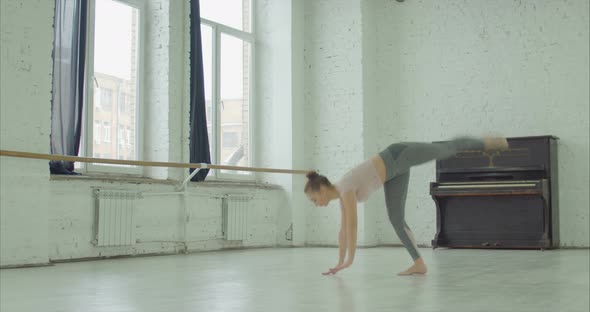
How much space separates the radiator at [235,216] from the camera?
8562mm

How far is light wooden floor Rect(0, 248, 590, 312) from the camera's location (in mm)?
3270

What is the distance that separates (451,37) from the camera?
9445mm

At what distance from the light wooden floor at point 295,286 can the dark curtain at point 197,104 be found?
6.38ft

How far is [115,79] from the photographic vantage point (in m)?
7.61

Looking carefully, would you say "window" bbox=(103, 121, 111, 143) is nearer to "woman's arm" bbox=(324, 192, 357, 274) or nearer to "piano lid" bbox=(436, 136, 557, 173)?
"woman's arm" bbox=(324, 192, 357, 274)

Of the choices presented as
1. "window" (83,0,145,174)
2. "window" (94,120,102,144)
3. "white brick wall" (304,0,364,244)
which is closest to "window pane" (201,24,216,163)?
"window" (83,0,145,174)

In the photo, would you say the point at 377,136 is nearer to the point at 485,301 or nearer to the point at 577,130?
the point at 577,130

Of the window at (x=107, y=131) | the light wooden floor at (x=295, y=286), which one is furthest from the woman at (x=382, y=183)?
the window at (x=107, y=131)

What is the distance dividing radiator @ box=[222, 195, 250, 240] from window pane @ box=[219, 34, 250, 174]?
58 cm

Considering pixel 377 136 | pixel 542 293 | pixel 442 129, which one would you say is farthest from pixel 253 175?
pixel 542 293

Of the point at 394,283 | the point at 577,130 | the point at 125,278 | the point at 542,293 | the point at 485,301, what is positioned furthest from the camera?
the point at 577,130

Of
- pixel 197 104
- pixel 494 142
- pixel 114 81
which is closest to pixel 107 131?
pixel 114 81

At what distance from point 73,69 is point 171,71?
1427mm

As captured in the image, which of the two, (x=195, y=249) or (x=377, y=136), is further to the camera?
(x=377, y=136)
